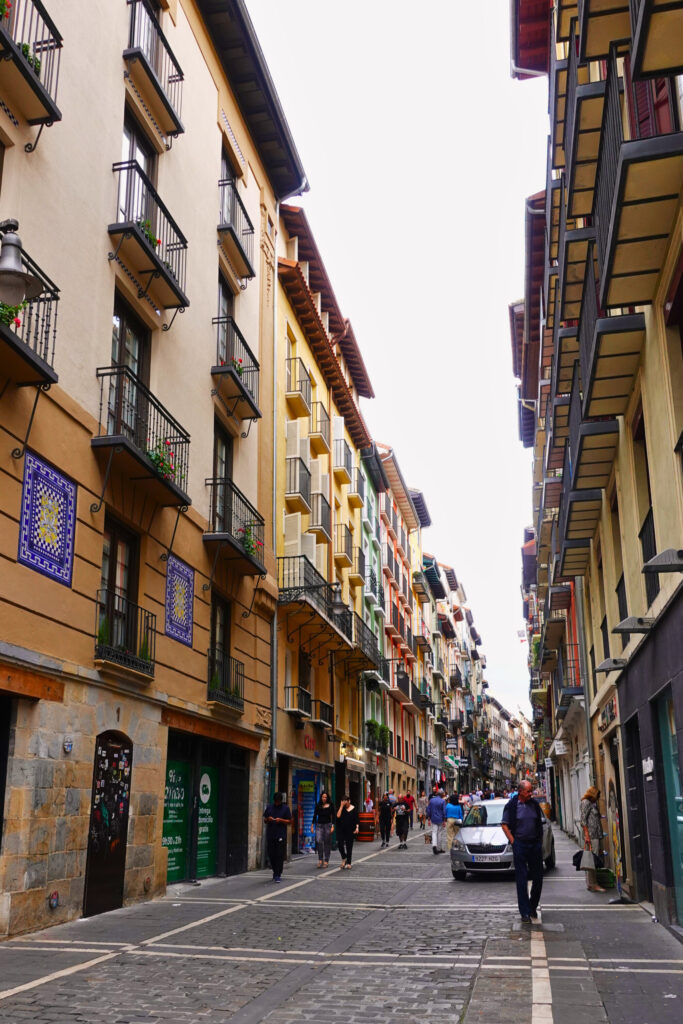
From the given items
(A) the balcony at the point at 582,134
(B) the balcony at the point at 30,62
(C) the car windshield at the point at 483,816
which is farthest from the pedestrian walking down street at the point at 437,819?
(B) the balcony at the point at 30,62

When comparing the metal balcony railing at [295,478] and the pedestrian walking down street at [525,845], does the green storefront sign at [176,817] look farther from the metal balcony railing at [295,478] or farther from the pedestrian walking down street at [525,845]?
the metal balcony railing at [295,478]

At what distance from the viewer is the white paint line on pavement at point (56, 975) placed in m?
7.64

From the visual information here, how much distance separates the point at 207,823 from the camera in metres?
17.7

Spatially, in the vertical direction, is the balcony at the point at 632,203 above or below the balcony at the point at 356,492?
below

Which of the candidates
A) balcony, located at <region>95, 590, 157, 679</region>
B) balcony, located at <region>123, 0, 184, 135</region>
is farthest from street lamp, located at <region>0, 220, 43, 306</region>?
balcony, located at <region>123, 0, 184, 135</region>

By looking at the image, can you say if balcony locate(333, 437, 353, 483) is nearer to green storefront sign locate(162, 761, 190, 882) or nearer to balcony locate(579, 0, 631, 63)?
green storefront sign locate(162, 761, 190, 882)

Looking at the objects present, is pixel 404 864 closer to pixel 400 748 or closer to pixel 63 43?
pixel 63 43

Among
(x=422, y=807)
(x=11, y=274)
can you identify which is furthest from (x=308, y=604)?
(x=422, y=807)

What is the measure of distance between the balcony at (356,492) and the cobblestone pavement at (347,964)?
2318 centimetres

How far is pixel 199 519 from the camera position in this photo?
17.8 metres

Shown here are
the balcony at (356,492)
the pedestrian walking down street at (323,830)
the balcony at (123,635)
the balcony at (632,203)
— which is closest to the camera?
the balcony at (632,203)

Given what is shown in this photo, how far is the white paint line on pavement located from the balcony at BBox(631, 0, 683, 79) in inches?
335

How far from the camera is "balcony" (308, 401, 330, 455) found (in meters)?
30.0

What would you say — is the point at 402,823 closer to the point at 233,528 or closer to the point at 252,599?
the point at 252,599
